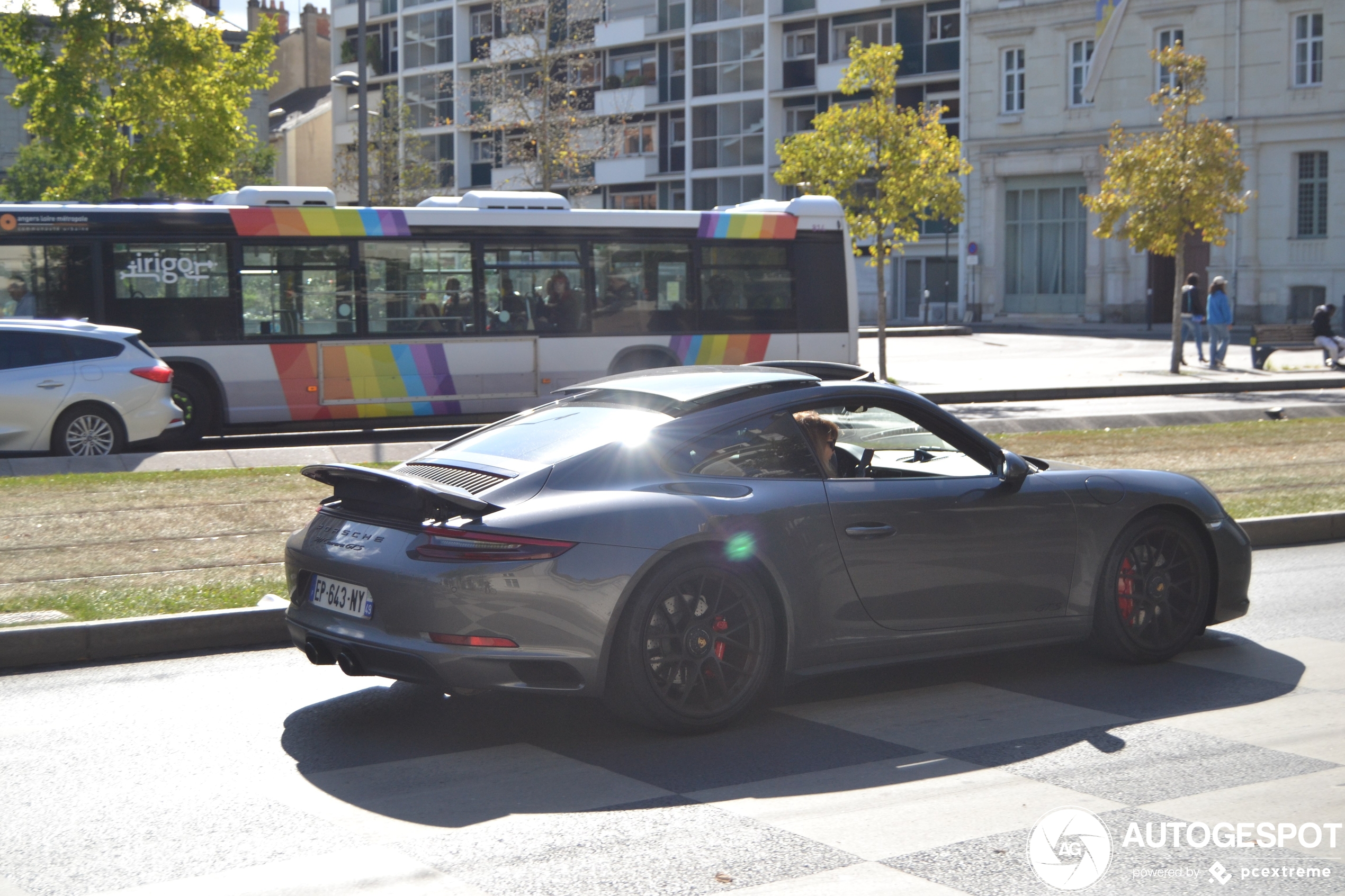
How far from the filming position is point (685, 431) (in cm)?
586

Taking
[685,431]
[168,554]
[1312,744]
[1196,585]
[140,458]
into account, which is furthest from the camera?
[140,458]

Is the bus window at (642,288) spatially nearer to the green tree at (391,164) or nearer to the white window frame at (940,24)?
the green tree at (391,164)

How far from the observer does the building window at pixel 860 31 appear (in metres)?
57.2

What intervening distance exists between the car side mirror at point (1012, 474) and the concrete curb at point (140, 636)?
11.7 feet

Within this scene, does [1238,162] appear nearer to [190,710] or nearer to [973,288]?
[973,288]

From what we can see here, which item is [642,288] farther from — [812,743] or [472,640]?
[472,640]

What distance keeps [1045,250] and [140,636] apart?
4825 cm

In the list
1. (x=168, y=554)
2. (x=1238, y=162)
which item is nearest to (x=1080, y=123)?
(x=1238, y=162)

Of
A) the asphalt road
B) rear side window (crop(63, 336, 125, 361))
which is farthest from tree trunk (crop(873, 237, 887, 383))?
the asphalt road

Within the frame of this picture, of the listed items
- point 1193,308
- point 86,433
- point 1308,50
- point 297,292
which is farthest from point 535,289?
point 1308,50

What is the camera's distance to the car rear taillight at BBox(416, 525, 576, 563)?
5.28 meters

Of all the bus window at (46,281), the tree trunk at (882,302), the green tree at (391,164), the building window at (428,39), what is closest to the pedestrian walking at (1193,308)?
the tree trunk at (882,302)

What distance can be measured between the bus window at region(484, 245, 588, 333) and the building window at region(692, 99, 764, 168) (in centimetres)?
4123

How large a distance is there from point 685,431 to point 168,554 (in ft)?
15.7
